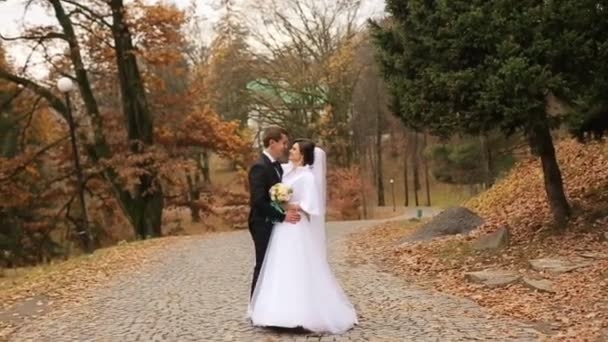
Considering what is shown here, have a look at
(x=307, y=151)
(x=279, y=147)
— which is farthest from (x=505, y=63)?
(x=279, y=147)

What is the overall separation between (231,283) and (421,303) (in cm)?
333

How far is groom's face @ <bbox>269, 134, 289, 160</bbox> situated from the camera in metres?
6.50

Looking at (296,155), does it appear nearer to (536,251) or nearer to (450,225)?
(536,251)

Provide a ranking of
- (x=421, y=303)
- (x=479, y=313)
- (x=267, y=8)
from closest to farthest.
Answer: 1. (x=479, y=313)
2. (x=421, y=303)
3. (x=267, y=8)

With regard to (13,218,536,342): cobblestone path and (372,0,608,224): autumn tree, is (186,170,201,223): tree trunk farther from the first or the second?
(372,0,608,224): autumn tree

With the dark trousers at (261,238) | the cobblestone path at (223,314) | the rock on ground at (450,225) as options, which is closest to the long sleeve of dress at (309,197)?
the dark trousers at (261,238)

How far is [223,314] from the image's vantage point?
7680mm

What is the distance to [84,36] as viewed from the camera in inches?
891

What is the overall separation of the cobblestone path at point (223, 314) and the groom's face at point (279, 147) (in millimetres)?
1702

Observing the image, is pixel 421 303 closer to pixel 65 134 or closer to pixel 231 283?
pixel 231 283

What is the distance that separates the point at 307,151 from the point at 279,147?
27 centimetres

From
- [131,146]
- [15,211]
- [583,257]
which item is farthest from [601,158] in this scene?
[15,211]

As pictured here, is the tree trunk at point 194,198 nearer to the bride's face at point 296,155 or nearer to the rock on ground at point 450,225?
the rock on ground at point 450,225

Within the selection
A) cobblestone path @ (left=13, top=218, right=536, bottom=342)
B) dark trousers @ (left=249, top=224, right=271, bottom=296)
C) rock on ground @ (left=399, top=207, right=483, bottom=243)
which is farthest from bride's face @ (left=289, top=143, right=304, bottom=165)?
rock on ground @ (left=399, top=207, right=483, bottom=243)
